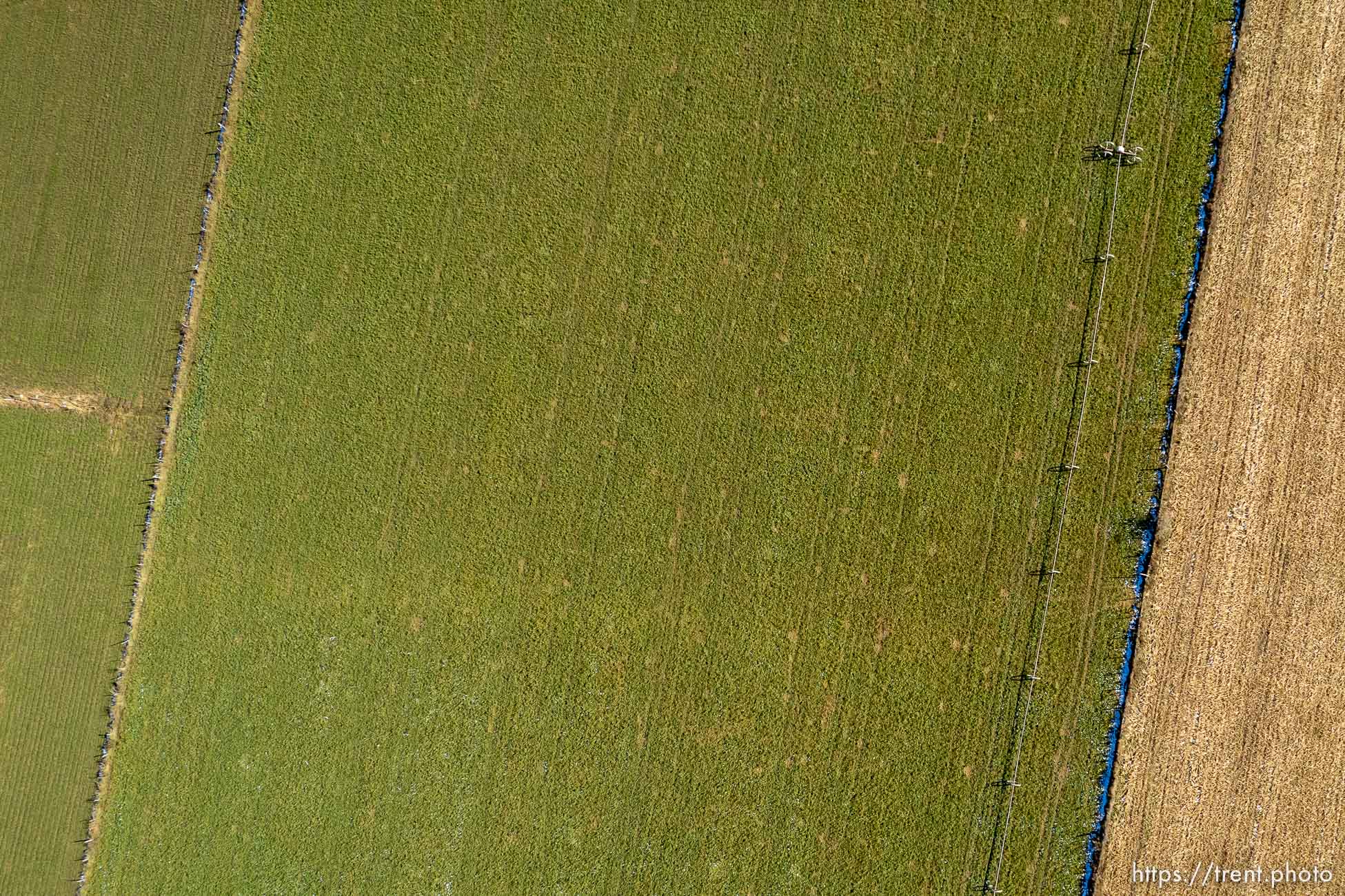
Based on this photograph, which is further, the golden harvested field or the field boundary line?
the field boundary line

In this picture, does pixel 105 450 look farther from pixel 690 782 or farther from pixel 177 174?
pixel 690 782

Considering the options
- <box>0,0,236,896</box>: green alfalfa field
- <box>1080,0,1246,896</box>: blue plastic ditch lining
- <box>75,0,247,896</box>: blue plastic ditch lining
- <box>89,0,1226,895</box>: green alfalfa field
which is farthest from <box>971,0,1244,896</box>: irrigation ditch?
<box>0,0,236,896</box>: green alfalfa field

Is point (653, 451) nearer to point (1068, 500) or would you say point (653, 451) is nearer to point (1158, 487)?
point (1068, 500)

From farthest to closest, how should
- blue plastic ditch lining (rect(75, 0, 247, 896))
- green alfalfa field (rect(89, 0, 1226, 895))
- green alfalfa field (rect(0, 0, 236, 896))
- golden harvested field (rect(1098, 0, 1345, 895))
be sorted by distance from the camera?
green alfalfa field (rect(0, 0, 236, 896)) < blue plastic ditch lining (rect(75, 0, 247, 896)) < green alfalfa field (rect(89, 0, 1226, 895)) < golden harvested field (rect(1098, 0, 1345, 895))

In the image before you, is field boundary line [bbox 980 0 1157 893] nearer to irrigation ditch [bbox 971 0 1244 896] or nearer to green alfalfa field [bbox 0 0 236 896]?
irrigation ditch [bbox 971 0 1244 896]

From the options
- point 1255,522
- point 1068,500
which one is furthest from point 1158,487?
point 1255,522

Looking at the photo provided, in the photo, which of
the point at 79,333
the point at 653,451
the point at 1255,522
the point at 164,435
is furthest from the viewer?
the point at 79,333

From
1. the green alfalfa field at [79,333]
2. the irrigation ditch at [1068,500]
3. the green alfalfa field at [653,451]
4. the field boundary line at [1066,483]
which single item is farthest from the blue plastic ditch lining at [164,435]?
the field boundary line at [1066,483]

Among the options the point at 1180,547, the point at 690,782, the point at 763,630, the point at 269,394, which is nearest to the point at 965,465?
the point at 1180,547
